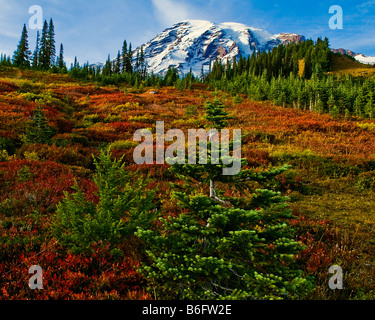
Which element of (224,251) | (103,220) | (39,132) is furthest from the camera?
(39,132)

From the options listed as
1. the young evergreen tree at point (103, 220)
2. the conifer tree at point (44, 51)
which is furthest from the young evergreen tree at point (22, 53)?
the young evergreen tree at point (103, 220)

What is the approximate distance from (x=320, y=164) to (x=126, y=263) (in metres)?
11.2

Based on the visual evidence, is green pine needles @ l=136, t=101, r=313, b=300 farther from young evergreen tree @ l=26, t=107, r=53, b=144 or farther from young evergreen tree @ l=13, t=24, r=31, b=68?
young evergreen tree @ l=13, t=24, r=31, b=68

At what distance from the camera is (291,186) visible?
947cm

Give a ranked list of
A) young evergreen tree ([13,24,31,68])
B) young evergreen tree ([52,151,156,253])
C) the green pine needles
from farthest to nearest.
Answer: young evergreen tree ([13,24,31,68]), young evergreen tree ([52,151,156,253]), the green pine needles

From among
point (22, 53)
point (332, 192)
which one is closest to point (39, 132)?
point (332, 192)

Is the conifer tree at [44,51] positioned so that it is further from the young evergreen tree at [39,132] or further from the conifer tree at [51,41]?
the young evergreen tree at [39,132]

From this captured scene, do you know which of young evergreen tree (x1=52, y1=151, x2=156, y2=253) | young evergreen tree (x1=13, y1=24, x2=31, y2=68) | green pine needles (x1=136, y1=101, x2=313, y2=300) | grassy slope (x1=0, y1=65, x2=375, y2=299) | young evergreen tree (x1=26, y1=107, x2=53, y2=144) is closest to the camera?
green pine needles (x1=136, y1=101, x2=313, y2=300)

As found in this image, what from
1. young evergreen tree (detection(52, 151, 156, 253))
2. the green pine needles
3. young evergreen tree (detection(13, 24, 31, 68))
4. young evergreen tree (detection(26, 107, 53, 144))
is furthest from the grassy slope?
young evergreen tree (detection(13, 24, 31, 68))

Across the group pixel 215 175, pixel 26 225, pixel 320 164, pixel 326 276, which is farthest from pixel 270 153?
pixel 26 225

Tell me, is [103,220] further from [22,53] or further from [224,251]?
[22,53]

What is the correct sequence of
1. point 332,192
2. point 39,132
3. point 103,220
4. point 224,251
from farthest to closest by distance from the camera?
point 39,132 → point 332,192 → point 103,220 → point 224,251

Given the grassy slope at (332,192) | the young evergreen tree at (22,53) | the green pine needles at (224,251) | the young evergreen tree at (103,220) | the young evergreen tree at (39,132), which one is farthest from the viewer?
the young evergreen tree at (22,53)
